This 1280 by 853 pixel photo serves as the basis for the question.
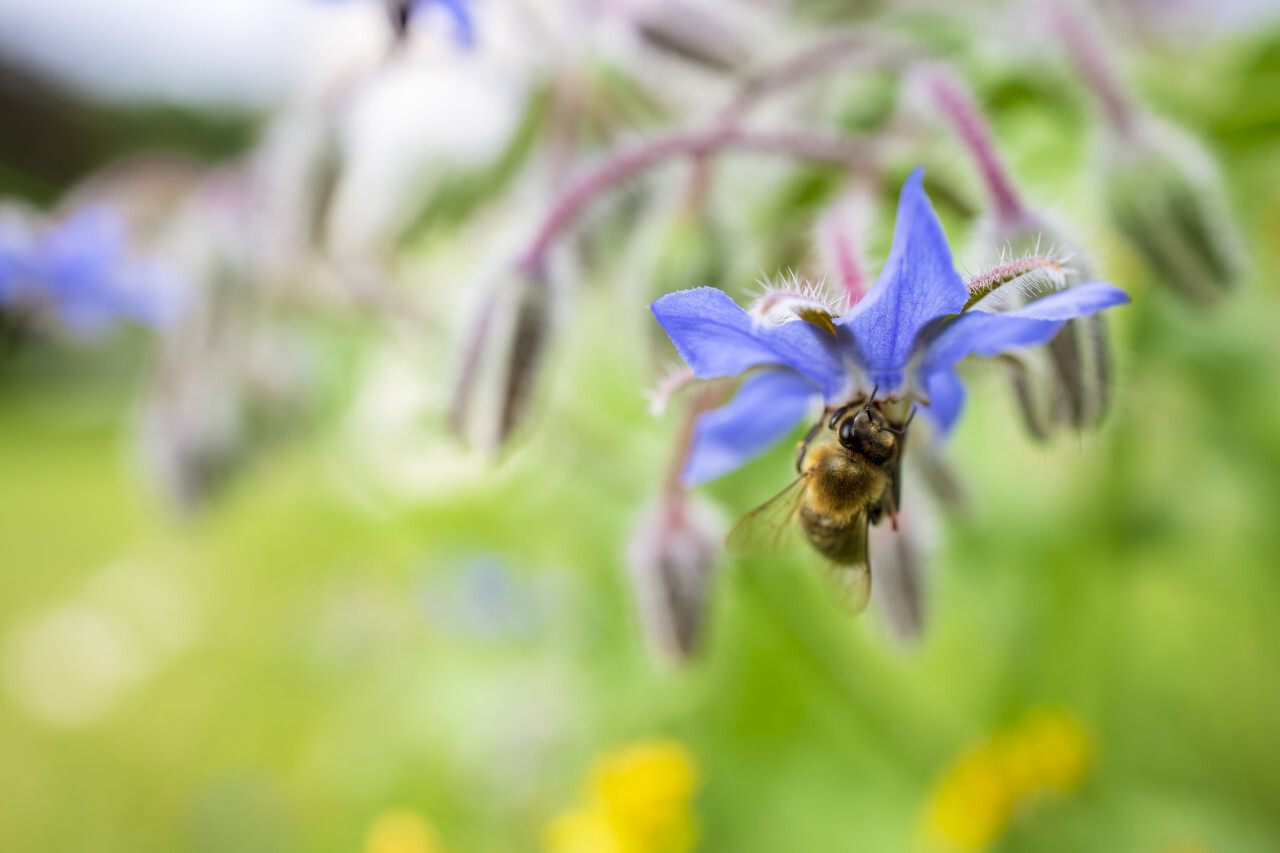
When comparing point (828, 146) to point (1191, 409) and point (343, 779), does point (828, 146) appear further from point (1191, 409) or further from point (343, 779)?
point (343, 779)

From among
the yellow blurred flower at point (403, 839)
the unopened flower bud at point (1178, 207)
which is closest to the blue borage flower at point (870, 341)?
the unopened flower bud at point (1178, 207)

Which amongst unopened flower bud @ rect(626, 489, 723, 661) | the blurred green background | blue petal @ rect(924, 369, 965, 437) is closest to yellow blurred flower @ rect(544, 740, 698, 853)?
the blurred green background

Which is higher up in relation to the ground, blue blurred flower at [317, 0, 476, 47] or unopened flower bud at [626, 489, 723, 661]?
blue blurred flower at [317, 0, 476, 47]

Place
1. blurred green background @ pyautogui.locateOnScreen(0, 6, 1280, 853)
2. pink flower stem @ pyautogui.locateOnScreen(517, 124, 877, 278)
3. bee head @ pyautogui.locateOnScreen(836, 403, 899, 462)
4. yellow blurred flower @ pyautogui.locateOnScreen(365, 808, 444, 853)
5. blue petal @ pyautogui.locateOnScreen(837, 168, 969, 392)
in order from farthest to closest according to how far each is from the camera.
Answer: yellow blurred flower @ pyautogui.locateOnScreen(365, 808, 444, 853) → blurred green background @ pyautogui.locateOnScreen(0, 6, 1280, 853) → pink flower stem @ pyautogui.locateOnScreen(517, 124, 877, 278) → bee head @ pyautogui.locateOnScreen(836, 403, 899, 462) → blue petal @ pyautogui.locateOnScreen(837, 168, 969, 392)

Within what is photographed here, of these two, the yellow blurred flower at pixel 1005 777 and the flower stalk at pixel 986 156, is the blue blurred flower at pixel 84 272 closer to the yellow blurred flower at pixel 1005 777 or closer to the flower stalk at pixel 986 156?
the flower stalk at pixel 986 156

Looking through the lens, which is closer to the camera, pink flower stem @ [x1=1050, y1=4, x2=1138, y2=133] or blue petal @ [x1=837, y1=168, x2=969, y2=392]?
blue petal @ [x1=837, y1=168, x2=969, y2=392]

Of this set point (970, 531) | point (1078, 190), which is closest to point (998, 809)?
point (970, 531)

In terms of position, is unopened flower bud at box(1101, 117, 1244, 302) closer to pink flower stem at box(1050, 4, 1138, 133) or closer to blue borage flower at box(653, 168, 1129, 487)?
pink flower stem at box(1050, 4, 1138, 133)
